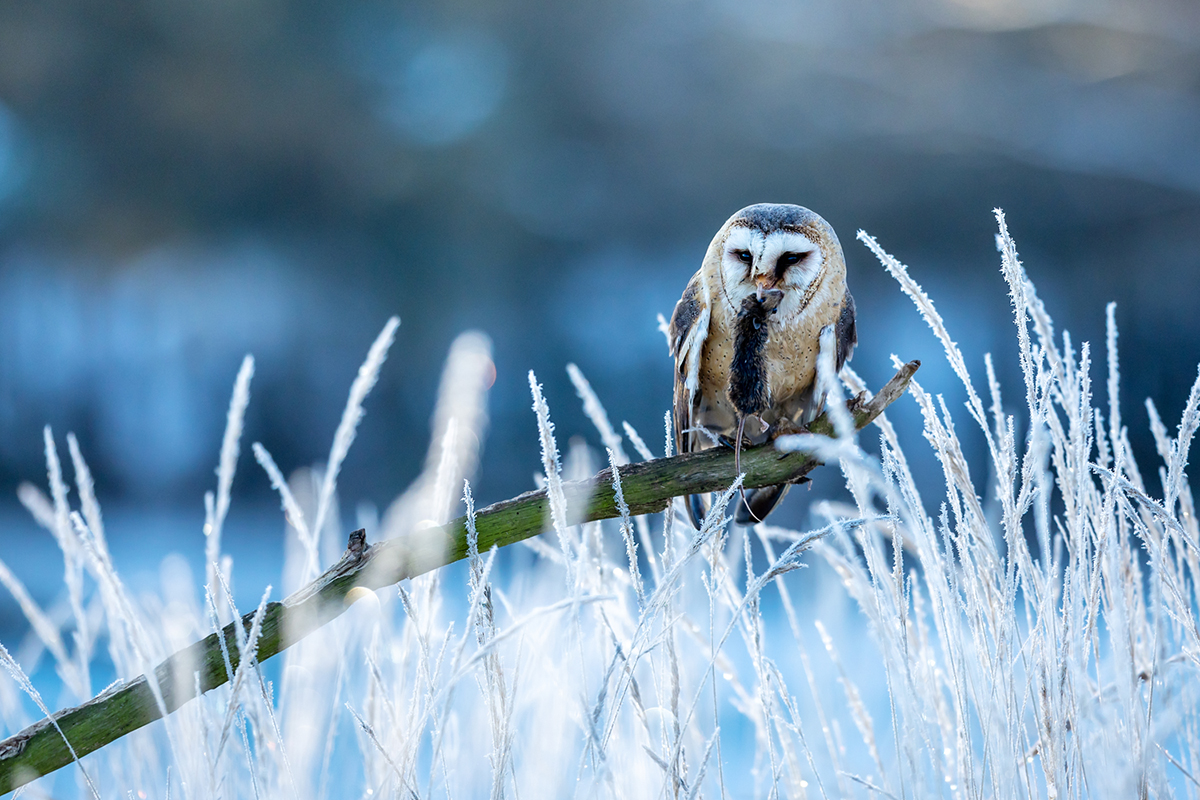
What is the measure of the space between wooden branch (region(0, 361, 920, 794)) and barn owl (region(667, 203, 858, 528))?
0.05 m

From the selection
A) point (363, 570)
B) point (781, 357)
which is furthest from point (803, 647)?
point (363, 570)

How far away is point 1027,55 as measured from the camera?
11.3ft

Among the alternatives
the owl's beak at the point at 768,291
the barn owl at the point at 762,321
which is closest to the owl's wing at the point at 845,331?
the barn owl at the point at 762,321

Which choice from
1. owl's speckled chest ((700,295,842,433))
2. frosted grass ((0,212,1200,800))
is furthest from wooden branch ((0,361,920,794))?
owl's speckled chest ((700,295,842,433))

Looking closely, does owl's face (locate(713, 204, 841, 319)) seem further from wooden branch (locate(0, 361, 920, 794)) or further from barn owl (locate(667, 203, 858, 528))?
wooden branch (locate(0, 361, 920, 794))

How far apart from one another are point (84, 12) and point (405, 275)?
2130 millimetres

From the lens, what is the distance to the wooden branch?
0.49 metres

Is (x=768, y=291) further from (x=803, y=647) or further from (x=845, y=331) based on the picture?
(x=803, y=647)

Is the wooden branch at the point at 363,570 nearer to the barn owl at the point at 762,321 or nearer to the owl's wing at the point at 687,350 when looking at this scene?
the barn owl at the point at 762,321

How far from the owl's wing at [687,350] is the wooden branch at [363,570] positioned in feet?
0.62

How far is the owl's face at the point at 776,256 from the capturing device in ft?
2.21

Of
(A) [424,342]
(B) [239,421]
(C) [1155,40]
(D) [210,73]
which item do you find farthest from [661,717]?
(D) [210,73]

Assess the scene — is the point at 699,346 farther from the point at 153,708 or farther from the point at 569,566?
the point at 153,708

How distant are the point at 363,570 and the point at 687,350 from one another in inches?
17.0
